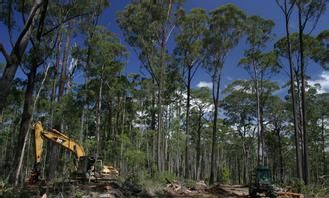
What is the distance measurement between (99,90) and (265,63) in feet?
48.8

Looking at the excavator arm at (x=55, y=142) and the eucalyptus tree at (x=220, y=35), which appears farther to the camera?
the eucalyptus tree at (x=220, y=35)

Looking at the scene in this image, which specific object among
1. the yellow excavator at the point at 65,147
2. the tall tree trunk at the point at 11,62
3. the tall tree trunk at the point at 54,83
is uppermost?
the tall tree trunk at the point at 54,83

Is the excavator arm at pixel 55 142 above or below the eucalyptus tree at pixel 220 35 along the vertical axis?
below

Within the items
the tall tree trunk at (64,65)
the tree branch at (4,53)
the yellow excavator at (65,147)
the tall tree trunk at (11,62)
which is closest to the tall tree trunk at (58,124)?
the tall tree trunk at (64,65)

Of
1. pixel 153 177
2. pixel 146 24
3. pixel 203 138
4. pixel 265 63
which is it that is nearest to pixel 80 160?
pixel 153 177

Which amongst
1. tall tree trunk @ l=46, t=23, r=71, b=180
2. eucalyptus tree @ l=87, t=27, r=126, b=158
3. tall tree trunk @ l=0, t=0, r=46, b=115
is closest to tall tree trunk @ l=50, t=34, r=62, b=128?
tall tree trunk @ l=46, t=23, r=71, b=180

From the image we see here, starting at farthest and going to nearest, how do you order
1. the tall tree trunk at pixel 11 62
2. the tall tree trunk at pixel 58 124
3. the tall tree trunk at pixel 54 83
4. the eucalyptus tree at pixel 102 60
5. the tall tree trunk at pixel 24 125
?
1. the eucalyptus tree at pixel 102 60
2. the tall tree trunk at pixel 54 83
3. the tall tree trunk at pixel 58 124
4. the tall tree trunk at pixel 24 125
5. the tall tree trunk at pixel 11 62

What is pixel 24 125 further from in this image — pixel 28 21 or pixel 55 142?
pixel 28 21

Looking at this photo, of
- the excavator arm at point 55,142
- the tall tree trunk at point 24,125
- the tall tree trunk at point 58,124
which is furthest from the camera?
the tall tree trunk at point 58,124

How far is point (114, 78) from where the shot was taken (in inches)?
1181

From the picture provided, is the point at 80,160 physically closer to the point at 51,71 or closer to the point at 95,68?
the point at 51,71

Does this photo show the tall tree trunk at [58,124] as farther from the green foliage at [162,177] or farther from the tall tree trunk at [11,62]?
the tall tree trunk at [11,62]

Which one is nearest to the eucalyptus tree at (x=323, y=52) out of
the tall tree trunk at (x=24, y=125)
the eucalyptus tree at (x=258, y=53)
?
the eucalyptus tree at (x=258, y=53)

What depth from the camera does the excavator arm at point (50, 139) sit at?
44.8ft
